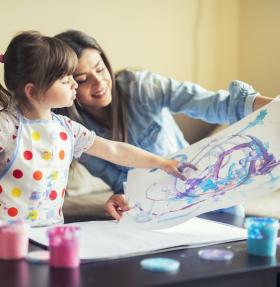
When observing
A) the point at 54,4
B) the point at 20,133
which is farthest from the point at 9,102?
the point at 54,4

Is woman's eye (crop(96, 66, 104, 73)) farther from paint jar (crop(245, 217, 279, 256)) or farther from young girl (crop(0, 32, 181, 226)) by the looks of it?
paint jar (crop(245, 217, 279, 256))

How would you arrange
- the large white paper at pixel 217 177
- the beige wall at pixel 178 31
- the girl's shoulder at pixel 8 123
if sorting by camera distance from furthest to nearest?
the beige wall at pixel 178 31, the girl's shoulder at pixel 8 123, the large white paper at pixel 217 177

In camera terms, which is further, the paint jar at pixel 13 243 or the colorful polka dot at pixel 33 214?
the colorful polka dot at pixel 33 214

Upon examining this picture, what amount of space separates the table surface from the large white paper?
0.18 meters

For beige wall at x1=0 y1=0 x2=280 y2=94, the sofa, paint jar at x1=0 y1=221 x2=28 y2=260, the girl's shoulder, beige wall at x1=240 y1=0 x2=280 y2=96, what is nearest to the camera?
paint jar at x1=0 y1=221 x2=28 y2=260

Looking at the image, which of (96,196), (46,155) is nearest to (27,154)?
(46,155)

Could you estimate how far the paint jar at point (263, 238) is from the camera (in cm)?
82

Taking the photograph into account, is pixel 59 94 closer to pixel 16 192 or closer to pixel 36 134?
pixel 36 134

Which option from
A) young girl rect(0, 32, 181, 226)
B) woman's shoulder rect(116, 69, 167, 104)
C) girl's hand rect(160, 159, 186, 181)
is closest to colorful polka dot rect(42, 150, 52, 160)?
young girl rect(0, 32, 181, 226)

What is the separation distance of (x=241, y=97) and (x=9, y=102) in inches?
19.7

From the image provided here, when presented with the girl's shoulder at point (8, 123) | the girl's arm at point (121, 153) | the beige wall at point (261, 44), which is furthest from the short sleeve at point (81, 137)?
the beige wall at point (261, 44)

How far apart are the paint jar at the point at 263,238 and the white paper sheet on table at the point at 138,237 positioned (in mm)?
91

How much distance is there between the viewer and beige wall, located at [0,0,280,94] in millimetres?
1915

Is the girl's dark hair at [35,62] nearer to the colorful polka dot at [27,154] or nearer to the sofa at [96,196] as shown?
the colorful polka dot at [27,154]
